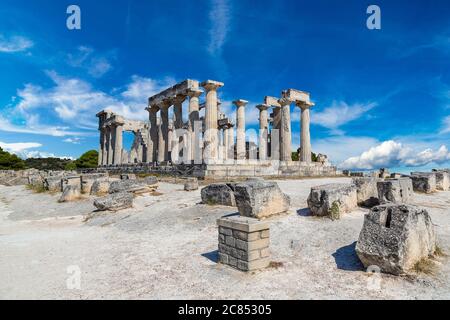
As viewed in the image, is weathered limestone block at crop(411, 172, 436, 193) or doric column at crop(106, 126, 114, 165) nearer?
weathered limestone block at crop(411, 172, 436, 193)

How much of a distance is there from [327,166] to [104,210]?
22276 mm

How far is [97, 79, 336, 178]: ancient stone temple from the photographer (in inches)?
925

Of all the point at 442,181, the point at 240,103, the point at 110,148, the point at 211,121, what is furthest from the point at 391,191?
the point at 110,148

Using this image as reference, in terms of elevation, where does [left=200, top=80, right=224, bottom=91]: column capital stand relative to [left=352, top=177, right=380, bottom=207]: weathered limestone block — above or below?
above

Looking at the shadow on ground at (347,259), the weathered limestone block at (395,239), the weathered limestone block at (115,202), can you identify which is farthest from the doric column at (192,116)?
the weathered limestone block at (395,239)

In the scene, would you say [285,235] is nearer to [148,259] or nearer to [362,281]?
[362,281]

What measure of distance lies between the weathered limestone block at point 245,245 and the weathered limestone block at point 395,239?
1.63 metres

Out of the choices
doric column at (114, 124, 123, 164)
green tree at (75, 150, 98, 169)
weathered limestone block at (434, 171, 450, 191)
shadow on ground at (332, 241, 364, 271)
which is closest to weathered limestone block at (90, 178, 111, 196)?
shadow on ground at (332, 241, 364, 271)

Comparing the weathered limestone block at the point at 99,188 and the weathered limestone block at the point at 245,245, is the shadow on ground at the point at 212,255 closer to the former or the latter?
the weathered limestone block at the point at 245,245

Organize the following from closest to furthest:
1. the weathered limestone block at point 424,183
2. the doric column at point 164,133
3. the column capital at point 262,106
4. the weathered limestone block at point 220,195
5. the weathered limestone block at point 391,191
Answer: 1. the weathered limestone block at point 391,191
2. the weathered limestone block at point 220,195
3. the weathered limestone block at point 424,183
4. the doric column at point 164,133
5. the column capital at point 262,106

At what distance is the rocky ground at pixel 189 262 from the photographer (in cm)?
468

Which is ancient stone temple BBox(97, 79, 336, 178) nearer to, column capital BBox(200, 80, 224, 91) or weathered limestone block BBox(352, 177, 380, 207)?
column capital BBox(200, 80, 224, 91)

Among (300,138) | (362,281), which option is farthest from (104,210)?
(300,138)

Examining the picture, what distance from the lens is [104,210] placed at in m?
12.4
